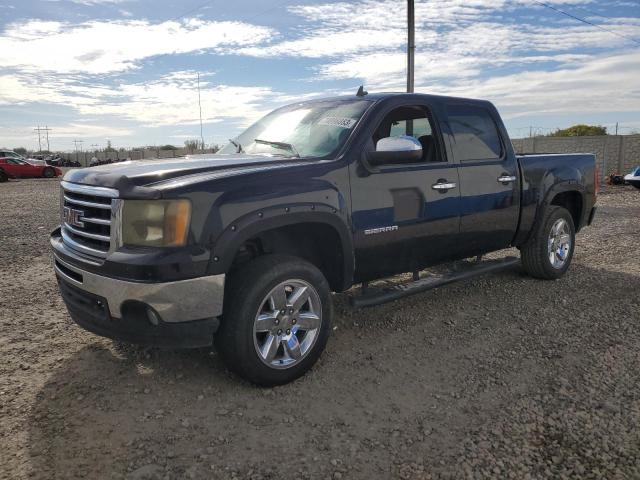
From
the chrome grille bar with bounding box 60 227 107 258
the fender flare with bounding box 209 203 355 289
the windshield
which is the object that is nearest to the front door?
the fender flare with bounding box 209 203 355 289

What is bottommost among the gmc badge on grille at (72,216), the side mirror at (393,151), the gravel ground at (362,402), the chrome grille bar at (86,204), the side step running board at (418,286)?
the gravel ground at (362,402)

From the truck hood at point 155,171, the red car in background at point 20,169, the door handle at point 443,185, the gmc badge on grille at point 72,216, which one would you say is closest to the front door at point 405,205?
the door handle at point 443,185

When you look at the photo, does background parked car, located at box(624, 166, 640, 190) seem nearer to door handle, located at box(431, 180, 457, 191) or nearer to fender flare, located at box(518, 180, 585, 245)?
fender flare, located at box(518, 180, 585, 245)

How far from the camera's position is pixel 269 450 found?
107 inches

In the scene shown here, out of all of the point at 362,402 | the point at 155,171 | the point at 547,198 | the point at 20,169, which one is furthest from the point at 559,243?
the point at 20,169

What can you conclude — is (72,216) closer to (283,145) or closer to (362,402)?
(283,145)

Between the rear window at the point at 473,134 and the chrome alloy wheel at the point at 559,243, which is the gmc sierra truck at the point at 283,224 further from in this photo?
the chrome alloy wheel at the point at 559,243

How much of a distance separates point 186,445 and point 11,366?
1.78 m

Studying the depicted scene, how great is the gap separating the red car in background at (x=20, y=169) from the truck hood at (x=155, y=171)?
29557 mm

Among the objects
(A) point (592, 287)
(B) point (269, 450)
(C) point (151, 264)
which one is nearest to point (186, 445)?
(B) point (269, 450)

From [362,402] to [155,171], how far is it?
6.25 feet

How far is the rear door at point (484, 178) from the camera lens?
15.2 ft

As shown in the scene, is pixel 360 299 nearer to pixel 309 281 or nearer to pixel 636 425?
A: pixel 309 281

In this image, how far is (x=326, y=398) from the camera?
328cm
